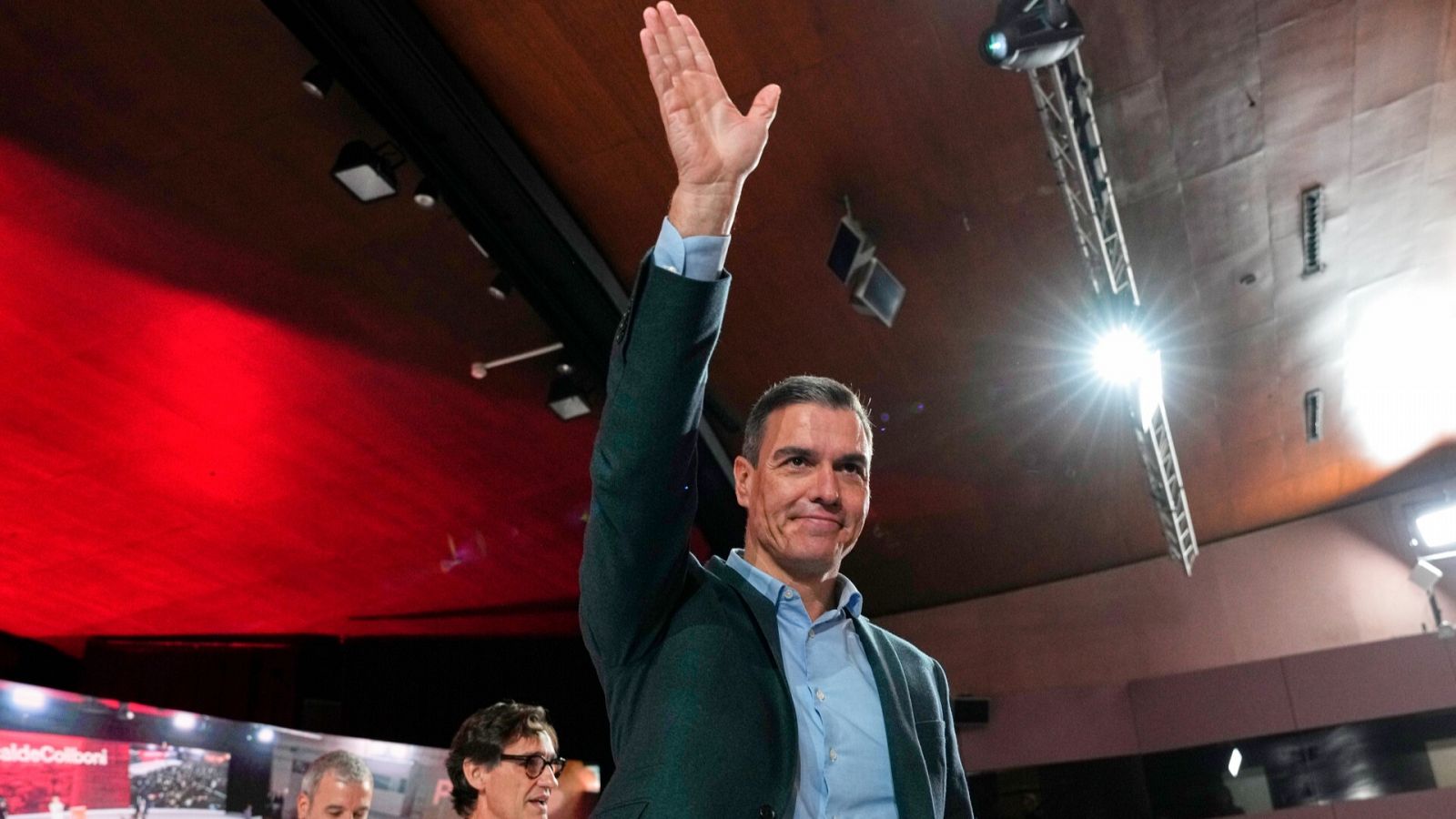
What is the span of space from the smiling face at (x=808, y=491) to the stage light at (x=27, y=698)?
4.40m

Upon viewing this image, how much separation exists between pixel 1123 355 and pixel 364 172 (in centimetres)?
376

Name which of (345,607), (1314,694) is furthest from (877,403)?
(1314,694)

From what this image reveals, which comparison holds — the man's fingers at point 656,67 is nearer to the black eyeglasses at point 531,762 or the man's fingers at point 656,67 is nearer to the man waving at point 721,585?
the man waving at point 721,585

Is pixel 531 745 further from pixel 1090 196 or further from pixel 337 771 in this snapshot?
pixel 1090 196

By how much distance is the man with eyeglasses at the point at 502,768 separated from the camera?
8.83ft

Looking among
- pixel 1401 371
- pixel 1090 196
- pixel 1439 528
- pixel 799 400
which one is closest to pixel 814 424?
pixel 799 400

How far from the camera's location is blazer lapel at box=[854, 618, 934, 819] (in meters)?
1.12

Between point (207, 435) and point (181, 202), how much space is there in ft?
5.59

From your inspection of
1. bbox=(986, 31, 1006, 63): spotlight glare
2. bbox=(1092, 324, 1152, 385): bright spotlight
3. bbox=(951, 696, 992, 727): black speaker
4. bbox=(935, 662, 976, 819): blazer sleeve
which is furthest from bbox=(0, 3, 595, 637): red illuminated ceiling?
bbox=(951, 696, 992, 727): black speaker

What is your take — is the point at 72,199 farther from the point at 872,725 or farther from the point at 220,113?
the point at 872,725

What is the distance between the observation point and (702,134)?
1.09 m

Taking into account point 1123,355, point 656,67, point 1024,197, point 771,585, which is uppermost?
point 1024,197

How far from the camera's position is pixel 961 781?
4.37ft

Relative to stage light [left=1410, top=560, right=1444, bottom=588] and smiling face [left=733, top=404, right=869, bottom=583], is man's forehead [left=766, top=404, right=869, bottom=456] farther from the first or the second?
stage light [left=1410, top=560, right=1444, bottom=588]
